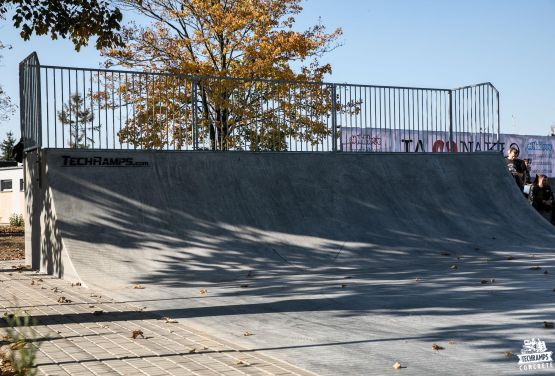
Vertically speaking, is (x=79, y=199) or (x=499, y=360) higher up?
(x=79, y=199)

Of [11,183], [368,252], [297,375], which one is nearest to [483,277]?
[368,252]

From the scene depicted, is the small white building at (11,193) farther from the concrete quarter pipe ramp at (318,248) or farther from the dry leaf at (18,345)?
the dry leaf at (18,345)

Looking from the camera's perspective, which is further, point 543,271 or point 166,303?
point 543,271

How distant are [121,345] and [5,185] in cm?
4397

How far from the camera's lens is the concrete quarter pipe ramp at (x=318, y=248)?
6945 millimetres

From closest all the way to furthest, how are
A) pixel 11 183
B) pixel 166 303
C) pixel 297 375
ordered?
pixel 297 375 < pixel 166 303 < pixel 11 183

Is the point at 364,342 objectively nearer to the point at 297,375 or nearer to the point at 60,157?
the point at 297,375

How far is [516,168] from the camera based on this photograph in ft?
66.8

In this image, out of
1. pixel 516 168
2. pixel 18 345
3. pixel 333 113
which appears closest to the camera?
pixel 18 345

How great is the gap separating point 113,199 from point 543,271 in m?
7.65

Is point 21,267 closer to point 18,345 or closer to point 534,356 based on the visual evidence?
point 534,356

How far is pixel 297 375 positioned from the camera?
536 cm

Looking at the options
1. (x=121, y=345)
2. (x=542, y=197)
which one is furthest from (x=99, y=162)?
(x=542, y=197)

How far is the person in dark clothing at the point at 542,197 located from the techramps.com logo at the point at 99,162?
1109cm
